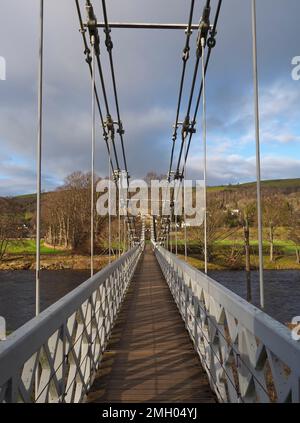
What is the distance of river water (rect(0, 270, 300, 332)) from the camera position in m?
14.2

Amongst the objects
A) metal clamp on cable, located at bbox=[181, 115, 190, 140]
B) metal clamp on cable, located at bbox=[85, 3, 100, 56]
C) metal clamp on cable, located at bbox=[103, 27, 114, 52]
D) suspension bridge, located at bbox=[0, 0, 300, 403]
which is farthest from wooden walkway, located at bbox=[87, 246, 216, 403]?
metal clamp on cable, located at bbox=[181, 115, 190, 140]

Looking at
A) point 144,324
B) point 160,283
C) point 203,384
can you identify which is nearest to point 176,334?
point 144,324

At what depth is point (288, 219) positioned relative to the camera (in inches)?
1272

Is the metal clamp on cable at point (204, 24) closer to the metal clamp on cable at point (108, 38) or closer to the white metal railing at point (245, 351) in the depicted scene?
the metal clamp on cable at point (108, 38)

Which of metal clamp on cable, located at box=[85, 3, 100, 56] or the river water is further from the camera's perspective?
the river water

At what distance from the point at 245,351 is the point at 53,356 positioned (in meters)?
0.80

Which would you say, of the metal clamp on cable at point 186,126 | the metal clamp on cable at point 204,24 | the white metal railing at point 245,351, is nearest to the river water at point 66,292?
the metal clamp on cable at point 186,126

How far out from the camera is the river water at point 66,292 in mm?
14250

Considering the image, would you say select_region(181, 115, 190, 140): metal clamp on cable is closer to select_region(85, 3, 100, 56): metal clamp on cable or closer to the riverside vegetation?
select_region(85, 3, 100, 56): metal clamp on cable

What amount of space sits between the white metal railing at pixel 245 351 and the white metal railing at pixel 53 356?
784mm

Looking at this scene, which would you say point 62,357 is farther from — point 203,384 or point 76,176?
point 76,176

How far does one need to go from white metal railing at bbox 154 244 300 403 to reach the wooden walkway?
0.17 meters

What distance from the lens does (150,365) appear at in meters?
3.23

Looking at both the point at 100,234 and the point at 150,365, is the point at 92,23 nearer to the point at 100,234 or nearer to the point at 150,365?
the point at 150,365
